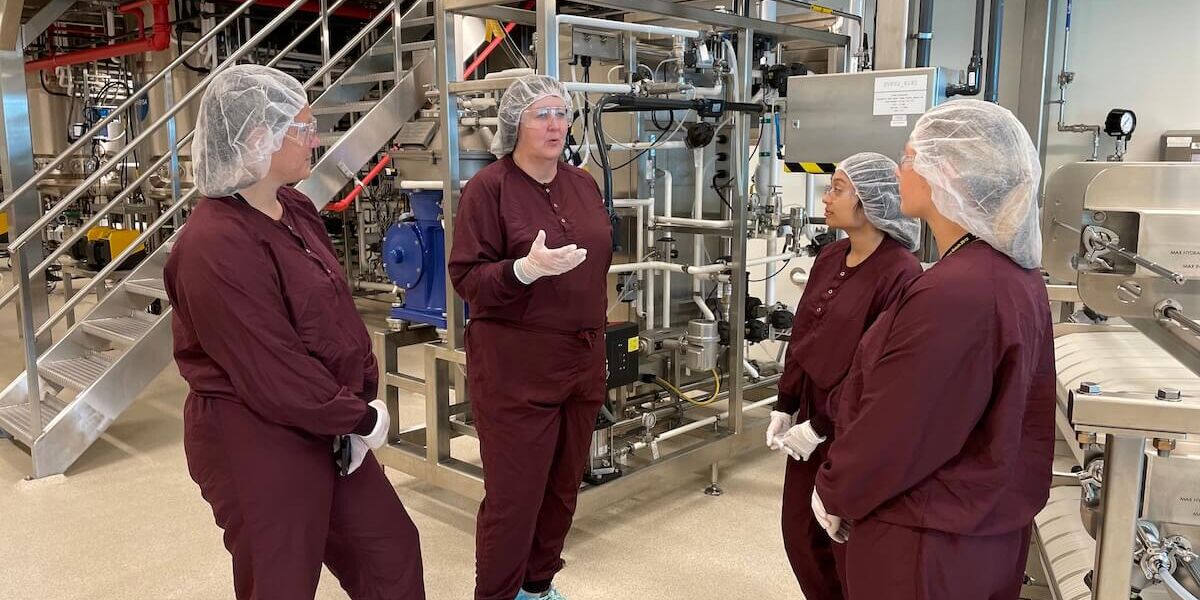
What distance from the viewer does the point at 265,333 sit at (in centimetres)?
161

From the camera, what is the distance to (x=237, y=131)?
5.52 ft

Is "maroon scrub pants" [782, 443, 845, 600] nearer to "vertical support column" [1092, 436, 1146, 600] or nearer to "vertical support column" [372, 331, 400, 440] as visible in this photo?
"vertical support column" [1092, 436, 1146, 600]

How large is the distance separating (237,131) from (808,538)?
160cm

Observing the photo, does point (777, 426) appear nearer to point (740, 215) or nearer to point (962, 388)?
point (962, 388)

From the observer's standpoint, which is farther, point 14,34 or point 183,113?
point 183,113

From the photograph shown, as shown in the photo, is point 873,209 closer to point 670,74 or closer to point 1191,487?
point 1191,487

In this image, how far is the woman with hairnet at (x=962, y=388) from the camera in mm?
1308

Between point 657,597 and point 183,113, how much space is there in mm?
5022

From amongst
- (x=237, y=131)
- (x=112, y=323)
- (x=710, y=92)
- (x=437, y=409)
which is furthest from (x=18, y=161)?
(x=710, y=92)

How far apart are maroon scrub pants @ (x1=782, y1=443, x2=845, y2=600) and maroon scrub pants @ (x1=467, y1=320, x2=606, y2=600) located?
0.64m

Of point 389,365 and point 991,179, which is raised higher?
point 991,179

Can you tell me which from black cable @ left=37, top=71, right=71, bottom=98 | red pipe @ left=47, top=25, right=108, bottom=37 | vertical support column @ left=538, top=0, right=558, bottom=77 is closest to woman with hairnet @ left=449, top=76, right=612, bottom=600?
vertical support column @ left=538, top=0, right=558, bottom=77

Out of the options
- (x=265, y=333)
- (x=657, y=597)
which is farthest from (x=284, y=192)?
(x=657, y=597)

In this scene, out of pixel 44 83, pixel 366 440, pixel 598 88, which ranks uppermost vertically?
pixel 44 83
